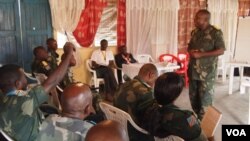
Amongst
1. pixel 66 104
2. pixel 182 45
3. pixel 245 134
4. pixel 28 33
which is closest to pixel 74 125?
pixel 66 104

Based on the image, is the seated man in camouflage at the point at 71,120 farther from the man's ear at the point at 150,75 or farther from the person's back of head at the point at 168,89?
the man's ear at the point at 150,75

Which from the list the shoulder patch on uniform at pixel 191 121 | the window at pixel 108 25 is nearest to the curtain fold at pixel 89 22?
the window at pixel 108 25

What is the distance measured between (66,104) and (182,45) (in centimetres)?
587

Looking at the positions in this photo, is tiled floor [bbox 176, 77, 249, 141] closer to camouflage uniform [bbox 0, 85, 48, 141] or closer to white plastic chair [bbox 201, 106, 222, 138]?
white plastic chair [bbox 201, 106, 222, 138]

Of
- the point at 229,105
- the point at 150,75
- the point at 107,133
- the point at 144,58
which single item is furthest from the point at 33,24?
the point at 107,133

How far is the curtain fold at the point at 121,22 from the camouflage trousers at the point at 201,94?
2957mm

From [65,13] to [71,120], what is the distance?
169 inches

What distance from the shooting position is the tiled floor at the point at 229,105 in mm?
4066

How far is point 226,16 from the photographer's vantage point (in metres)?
7.70

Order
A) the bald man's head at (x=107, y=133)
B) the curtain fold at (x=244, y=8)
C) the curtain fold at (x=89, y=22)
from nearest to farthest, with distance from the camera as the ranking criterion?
the bald man's head at (x=107, y=133), the curtain fold at (x=89, y=22), the curtain fold at (x=244, y=8)

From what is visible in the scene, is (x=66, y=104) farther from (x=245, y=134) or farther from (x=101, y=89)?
(x=101, y=89)

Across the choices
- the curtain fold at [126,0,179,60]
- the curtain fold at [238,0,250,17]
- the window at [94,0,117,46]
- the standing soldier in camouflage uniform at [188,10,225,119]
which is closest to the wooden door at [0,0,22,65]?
the window at [94,0,117,46]

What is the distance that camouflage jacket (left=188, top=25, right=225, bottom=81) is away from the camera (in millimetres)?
3430

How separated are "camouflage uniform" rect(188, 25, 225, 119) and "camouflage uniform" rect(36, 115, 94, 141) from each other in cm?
229
